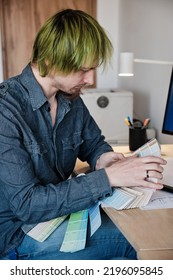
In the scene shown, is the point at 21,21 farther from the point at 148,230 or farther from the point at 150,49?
the point at 148,230

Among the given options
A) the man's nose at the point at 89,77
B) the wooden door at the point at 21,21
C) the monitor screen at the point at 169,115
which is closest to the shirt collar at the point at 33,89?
the man's nose at the point at 89,77

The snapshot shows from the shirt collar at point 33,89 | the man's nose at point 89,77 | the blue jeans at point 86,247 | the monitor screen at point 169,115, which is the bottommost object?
the blue jeans at point 86,247

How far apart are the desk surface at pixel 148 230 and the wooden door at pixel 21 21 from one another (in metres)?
2.36

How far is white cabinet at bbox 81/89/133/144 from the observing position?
2074 mm

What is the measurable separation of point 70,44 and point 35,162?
1.09ft

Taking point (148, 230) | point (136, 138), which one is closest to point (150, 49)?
point (136, 138)

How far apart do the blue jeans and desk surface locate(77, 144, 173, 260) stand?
0.65ft

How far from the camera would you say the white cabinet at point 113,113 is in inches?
81.7

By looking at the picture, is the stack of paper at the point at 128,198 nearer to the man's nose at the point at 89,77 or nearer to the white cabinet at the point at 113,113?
the man's nose at the point at 89,77

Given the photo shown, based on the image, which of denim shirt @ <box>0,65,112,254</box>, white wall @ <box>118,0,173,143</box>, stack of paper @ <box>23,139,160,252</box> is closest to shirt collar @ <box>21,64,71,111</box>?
denim shirt @ <box>0,65,112,254</box>

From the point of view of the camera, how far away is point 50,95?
1.09 metres
